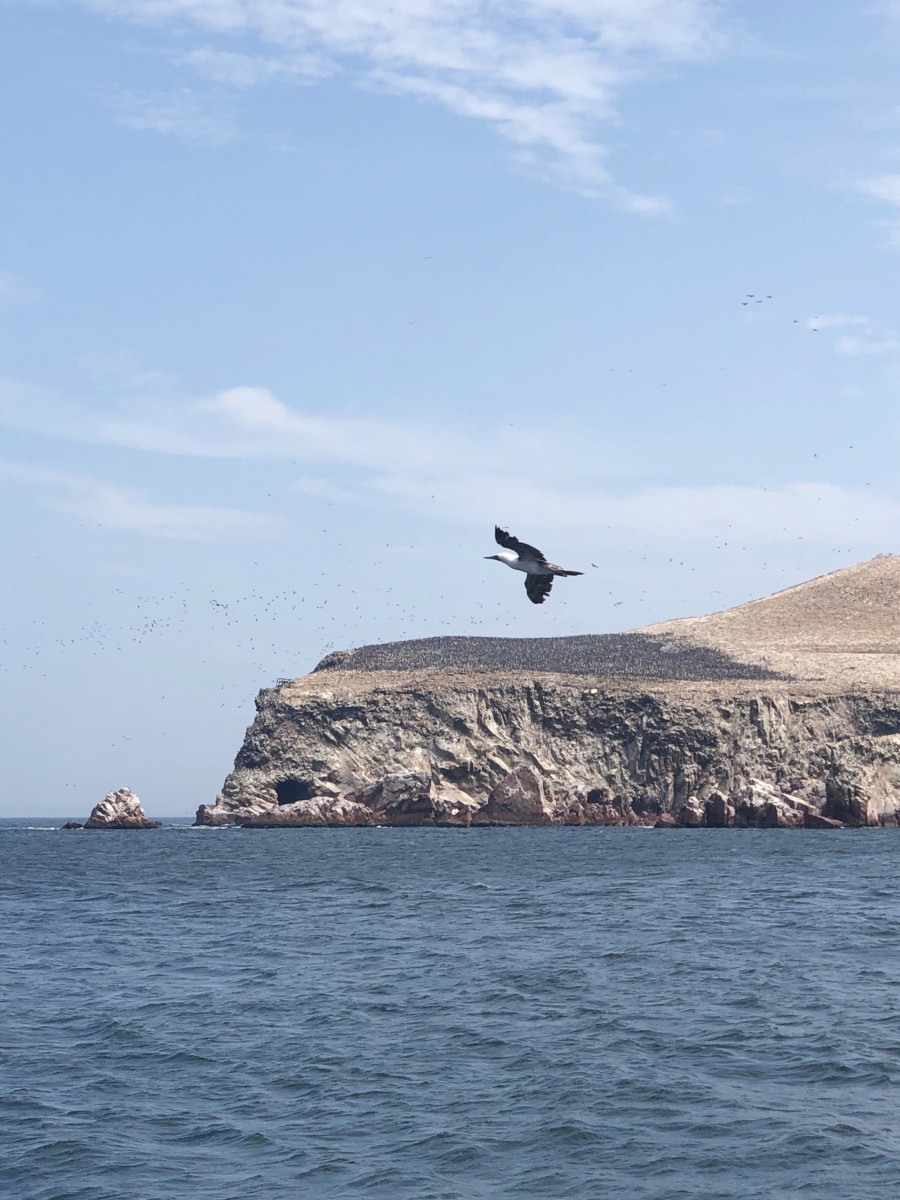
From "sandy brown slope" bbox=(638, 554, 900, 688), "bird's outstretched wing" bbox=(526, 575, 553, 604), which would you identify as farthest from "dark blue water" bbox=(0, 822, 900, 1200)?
"sandy brown slope" bbox=(638, 554, 900, 688)

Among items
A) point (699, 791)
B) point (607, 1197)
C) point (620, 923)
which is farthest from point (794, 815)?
point (607, 1197)

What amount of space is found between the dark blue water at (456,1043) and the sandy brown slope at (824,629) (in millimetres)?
72076

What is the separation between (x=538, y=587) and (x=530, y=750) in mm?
90162

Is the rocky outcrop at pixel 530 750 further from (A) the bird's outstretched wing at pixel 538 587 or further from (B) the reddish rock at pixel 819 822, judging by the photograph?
(A) the bird's outstretched wing at pixel 538 587

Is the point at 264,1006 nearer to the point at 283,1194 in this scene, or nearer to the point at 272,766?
the point at 283,1194

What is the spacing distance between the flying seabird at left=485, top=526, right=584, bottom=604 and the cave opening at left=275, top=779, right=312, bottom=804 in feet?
296

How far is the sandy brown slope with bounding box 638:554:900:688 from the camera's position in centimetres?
12375

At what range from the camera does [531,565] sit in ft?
83.6

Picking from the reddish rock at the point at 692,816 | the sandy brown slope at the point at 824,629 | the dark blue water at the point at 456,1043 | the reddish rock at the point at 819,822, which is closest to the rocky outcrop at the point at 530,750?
the reddish rock at the point at 692,816

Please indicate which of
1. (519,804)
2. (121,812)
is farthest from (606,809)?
(121,812)

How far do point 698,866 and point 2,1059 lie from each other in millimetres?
39693

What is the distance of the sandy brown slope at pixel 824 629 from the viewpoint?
124 m

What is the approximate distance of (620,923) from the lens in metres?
43.0

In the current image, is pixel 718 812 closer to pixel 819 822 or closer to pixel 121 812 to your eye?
pixel 819 822
